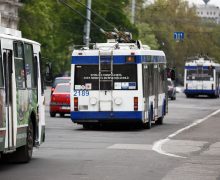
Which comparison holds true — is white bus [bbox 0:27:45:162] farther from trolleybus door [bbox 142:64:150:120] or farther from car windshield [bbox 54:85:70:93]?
car windshield [bbox 54:85:70:93]

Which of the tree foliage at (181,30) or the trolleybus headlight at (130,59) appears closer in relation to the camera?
the trolleybus headlight at (130,59)

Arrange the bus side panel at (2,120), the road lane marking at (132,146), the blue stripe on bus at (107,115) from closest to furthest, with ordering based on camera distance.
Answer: the bus side panel at (2,120) < the road lane marking at (132,146) < the blue stripe on bus at (107,115)

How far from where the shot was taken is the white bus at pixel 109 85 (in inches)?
1271

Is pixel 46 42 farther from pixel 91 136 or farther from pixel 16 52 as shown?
pixel 16 52

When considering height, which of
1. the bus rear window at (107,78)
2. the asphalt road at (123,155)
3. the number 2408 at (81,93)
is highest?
the bus rear window at (107,78)

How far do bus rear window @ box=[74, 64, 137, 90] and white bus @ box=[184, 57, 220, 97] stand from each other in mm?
48914

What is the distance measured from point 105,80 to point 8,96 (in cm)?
1477

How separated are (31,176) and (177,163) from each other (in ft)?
12.7

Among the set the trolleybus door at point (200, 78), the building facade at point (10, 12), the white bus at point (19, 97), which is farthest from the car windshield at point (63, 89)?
the building facade at point (10, 12)

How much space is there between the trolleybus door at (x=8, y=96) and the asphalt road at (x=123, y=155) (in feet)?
1.80

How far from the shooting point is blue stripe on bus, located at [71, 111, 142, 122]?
3222cm

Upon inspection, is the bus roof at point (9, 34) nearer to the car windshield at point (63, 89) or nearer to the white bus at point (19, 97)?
the white bus at point (19, 97)

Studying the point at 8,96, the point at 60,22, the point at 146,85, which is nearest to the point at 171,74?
the point at 146,85

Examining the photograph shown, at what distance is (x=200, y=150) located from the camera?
24.1 m
